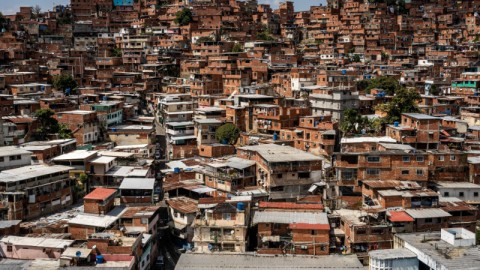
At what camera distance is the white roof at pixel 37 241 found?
23938mm

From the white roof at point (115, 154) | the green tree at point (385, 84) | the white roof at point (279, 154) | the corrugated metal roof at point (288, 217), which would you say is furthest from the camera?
the green tree at point (385, 84)

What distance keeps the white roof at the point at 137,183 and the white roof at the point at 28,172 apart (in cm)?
351

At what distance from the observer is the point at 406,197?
2747 centimetres

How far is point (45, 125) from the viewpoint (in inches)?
1598

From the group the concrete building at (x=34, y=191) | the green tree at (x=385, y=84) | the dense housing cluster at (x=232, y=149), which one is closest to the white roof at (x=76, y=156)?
the dense housing cluster at (x=232, y=149)

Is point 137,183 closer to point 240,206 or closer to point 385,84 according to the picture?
point 240,206

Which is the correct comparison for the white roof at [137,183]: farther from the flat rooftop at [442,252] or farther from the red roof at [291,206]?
the flat rooftop at [442,252]

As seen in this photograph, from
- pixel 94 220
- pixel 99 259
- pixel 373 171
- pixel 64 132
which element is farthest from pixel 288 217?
pixel 64 132

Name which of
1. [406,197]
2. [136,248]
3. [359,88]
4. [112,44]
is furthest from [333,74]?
[112,44]

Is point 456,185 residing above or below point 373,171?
below

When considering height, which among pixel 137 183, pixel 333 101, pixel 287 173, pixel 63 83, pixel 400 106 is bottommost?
pixel 137 183

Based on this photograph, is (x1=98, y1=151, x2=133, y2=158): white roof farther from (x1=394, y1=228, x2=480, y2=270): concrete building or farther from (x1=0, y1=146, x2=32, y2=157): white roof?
(x1=394, y1=228, x2=480, y2=270): concrete building

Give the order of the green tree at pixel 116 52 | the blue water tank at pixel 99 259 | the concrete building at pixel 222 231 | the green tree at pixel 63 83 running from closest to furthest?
1. the blue water tank at pixel 99 259
2. the concrete building at pixel 222 231
3. the green tree at pixel 63 83
4. the green tree at pixel 116 52

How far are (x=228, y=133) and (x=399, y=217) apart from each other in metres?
17.3
